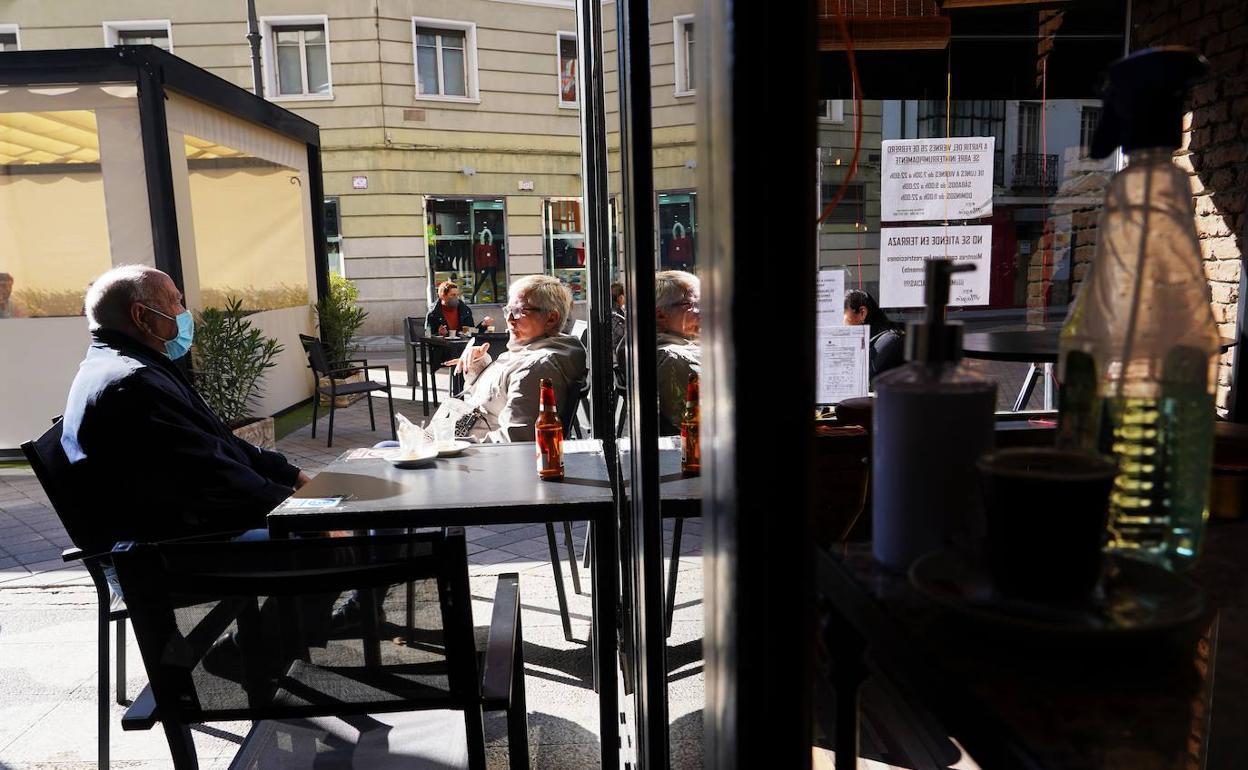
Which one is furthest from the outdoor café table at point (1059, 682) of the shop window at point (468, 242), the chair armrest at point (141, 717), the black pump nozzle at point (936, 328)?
A: the shop window at point (468, 242)

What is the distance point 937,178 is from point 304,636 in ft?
11.9

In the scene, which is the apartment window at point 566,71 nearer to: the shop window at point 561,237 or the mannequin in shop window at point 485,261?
the shop window at point 561,237

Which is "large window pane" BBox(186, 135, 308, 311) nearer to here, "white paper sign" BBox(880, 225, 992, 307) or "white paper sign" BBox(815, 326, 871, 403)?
"white paper sign" BBox(815, 326, 871, 403)

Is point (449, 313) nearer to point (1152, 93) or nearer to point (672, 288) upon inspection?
point (672, 288)

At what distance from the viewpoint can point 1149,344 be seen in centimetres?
59

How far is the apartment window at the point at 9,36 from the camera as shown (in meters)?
14.6

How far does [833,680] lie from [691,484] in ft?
2.88

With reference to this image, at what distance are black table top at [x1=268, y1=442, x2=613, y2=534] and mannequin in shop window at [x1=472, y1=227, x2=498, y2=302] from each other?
552 inches

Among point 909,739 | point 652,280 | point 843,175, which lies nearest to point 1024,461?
point 652,280

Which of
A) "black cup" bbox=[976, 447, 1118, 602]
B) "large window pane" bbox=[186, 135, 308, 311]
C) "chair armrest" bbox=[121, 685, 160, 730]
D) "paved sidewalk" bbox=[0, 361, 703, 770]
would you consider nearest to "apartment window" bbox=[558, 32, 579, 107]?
"large window pane" bbox=[186, 135, 308, 311]

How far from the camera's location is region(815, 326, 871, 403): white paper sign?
13.8ft

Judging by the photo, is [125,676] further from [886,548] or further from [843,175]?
[843,175]

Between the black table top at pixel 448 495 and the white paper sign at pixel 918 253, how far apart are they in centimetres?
229

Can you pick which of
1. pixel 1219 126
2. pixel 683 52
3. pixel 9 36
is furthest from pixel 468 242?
A: pixel 683 52
